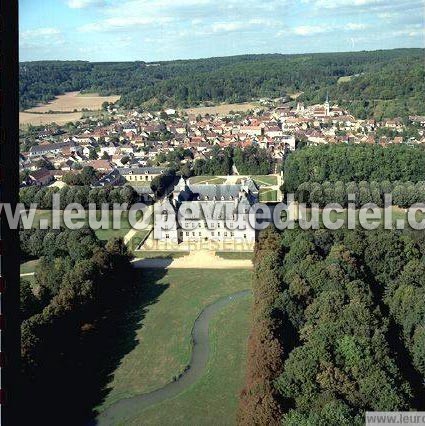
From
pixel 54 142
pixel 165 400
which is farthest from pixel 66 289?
pixel 54 142

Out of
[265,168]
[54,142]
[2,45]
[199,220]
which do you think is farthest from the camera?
[54,142]

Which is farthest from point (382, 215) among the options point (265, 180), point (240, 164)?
point (240, 164)

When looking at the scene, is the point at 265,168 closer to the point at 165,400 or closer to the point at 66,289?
the point at 66,289

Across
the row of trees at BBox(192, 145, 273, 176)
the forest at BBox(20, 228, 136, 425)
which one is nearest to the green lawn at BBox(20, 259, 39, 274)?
the forest at BBox(20, 228, 136, 425)

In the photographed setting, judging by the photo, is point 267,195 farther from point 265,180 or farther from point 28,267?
point 28,267

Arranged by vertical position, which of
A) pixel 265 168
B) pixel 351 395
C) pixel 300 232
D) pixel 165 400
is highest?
pixel 265 168

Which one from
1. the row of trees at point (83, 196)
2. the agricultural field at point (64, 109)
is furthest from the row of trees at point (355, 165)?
the agricultural field at point (64, 109)

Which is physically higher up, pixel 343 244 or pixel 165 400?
pixel 343 244

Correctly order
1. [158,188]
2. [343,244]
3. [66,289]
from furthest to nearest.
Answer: [158,188] → [343,244] → [66,289]
